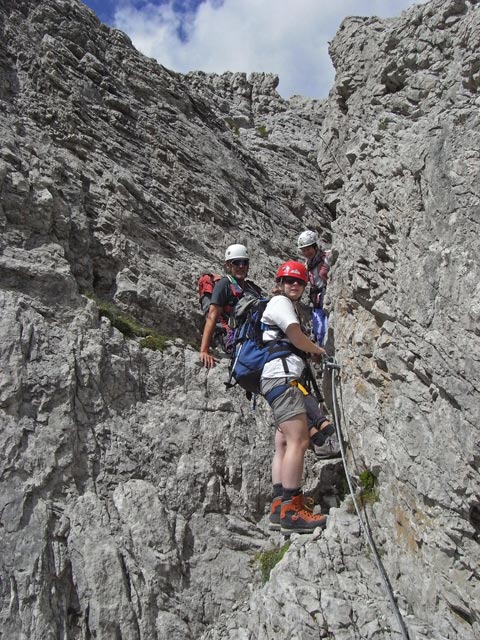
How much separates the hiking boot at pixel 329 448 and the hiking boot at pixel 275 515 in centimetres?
131

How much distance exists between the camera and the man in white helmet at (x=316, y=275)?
423 inches

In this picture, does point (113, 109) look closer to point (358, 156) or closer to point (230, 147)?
point (230, 147)

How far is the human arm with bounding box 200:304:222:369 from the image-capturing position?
9742mm

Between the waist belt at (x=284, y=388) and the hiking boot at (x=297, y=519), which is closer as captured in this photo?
the hiking boot at (x=297, y=519)

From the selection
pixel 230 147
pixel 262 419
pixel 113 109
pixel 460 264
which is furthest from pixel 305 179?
pixel 460 264

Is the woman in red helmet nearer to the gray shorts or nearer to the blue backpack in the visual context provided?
the gray shorts

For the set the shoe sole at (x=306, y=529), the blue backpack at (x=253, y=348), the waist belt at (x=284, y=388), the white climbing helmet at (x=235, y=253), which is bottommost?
the shoe sole at (x=306, y=529)

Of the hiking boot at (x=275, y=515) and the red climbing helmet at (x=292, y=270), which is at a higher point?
the red climbing helmet at (x=292, y=270)

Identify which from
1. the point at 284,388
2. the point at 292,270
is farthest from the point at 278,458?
the point at 292,270

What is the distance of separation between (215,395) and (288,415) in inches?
82.6

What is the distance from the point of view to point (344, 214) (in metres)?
10.6

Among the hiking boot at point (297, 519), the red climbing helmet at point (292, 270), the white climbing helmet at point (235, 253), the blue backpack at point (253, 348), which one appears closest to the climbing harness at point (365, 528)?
the hiking boot at point (297, 519)

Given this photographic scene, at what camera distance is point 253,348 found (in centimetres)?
816

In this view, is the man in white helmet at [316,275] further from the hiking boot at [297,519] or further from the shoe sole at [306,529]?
the shoe sole at [306,529]
